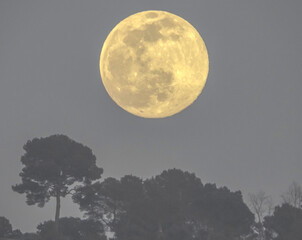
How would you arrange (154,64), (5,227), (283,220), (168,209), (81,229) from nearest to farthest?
(154,64) → (5,227) → (81,229) → (168,209) → (283,220)

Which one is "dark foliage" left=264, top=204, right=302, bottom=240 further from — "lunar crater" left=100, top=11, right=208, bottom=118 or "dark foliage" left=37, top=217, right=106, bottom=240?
"lunar crater" left=100, top=11, right=208, bottom=118

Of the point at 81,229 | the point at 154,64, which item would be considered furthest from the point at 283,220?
the point at 154,64

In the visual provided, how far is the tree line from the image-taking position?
4922cm

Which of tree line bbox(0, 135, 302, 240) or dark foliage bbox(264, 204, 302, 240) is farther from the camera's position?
dark foliage bbox(264, 204, 302, 240)

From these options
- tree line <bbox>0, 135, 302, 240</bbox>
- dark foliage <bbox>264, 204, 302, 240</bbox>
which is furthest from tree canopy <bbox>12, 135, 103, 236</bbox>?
dark foliage <bbox>264, 204, 302, 240</bbox>

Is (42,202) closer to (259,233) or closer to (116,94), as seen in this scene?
(116,94)

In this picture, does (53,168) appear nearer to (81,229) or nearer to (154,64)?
(81,229)

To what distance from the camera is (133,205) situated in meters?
56.3

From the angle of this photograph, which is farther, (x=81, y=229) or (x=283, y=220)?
(x=283, y=220)

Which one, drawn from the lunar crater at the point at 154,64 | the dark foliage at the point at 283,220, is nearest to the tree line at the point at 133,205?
the dark foliage at the point at 283,220

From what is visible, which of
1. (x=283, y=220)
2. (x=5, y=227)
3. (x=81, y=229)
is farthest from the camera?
(x=283, y=220)

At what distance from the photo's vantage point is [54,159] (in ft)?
164

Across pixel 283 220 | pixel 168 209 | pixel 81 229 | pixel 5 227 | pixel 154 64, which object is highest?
pixel 168 209

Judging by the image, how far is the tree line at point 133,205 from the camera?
49219mm
